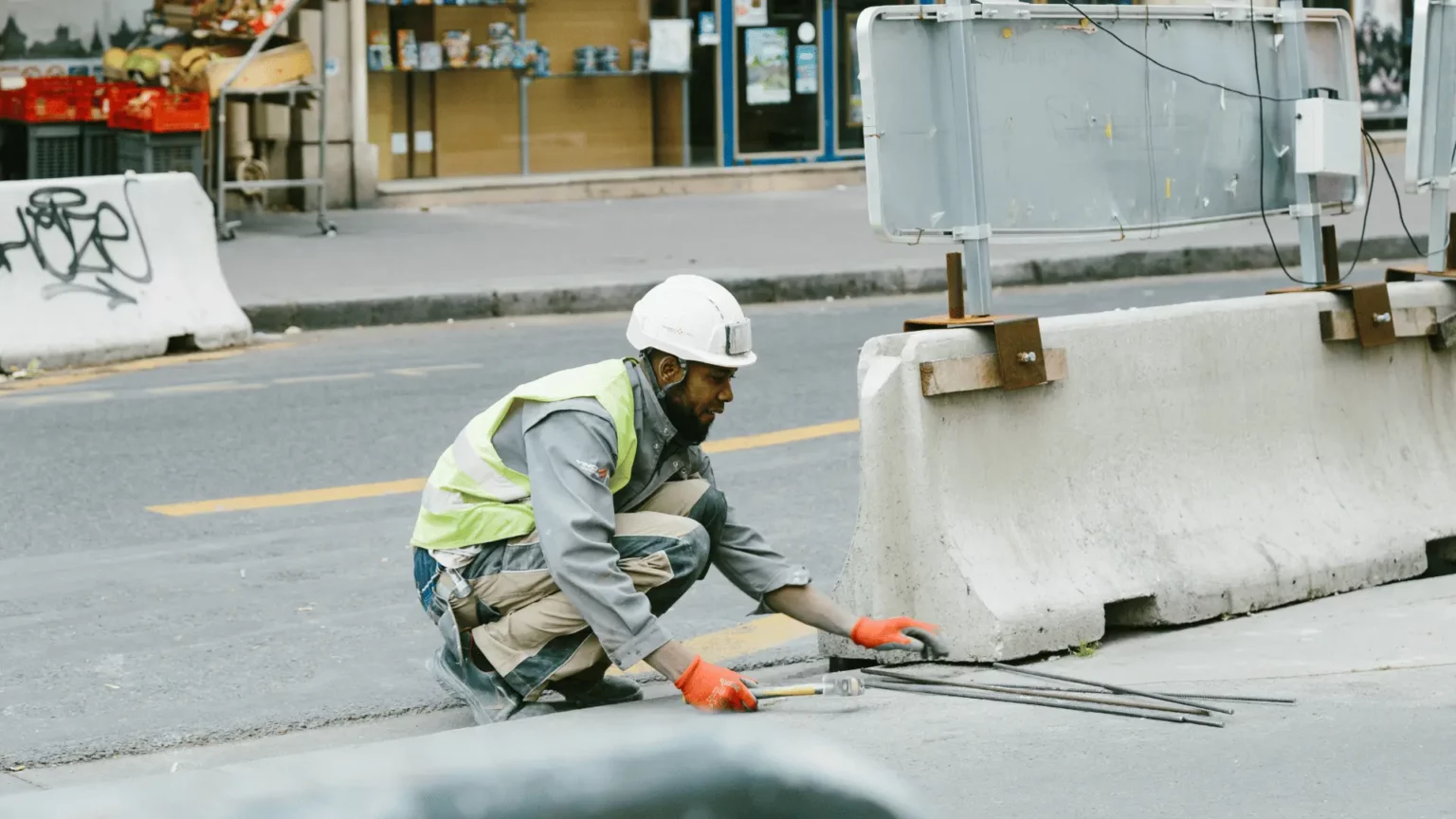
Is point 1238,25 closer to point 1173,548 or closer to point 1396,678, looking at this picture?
point 1173,548

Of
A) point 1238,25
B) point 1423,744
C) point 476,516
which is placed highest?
point 1238,25

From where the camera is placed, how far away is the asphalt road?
4930mm

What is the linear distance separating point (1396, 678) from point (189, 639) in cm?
302

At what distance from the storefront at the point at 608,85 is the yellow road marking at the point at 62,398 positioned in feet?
27.8

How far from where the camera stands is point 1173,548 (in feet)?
17.7

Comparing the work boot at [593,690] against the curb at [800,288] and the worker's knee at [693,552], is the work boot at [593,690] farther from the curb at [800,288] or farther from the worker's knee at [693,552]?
the curb at [800,288]

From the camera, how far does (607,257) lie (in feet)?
45.3

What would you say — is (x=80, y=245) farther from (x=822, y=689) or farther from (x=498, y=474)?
(x=822, y=689)

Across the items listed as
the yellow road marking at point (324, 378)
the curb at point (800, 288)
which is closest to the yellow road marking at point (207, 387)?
the yellow road marking at point (324, 378)

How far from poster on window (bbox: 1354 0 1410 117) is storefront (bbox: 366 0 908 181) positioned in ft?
21.8

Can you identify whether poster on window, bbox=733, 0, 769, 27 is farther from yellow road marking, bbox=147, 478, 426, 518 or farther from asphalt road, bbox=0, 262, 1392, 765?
yellow road marking, bbox=147, 478, 426, 518

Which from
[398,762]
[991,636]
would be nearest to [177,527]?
[991,636]

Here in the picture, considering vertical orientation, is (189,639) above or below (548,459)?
below

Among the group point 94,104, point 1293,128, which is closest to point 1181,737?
point 1293,128
